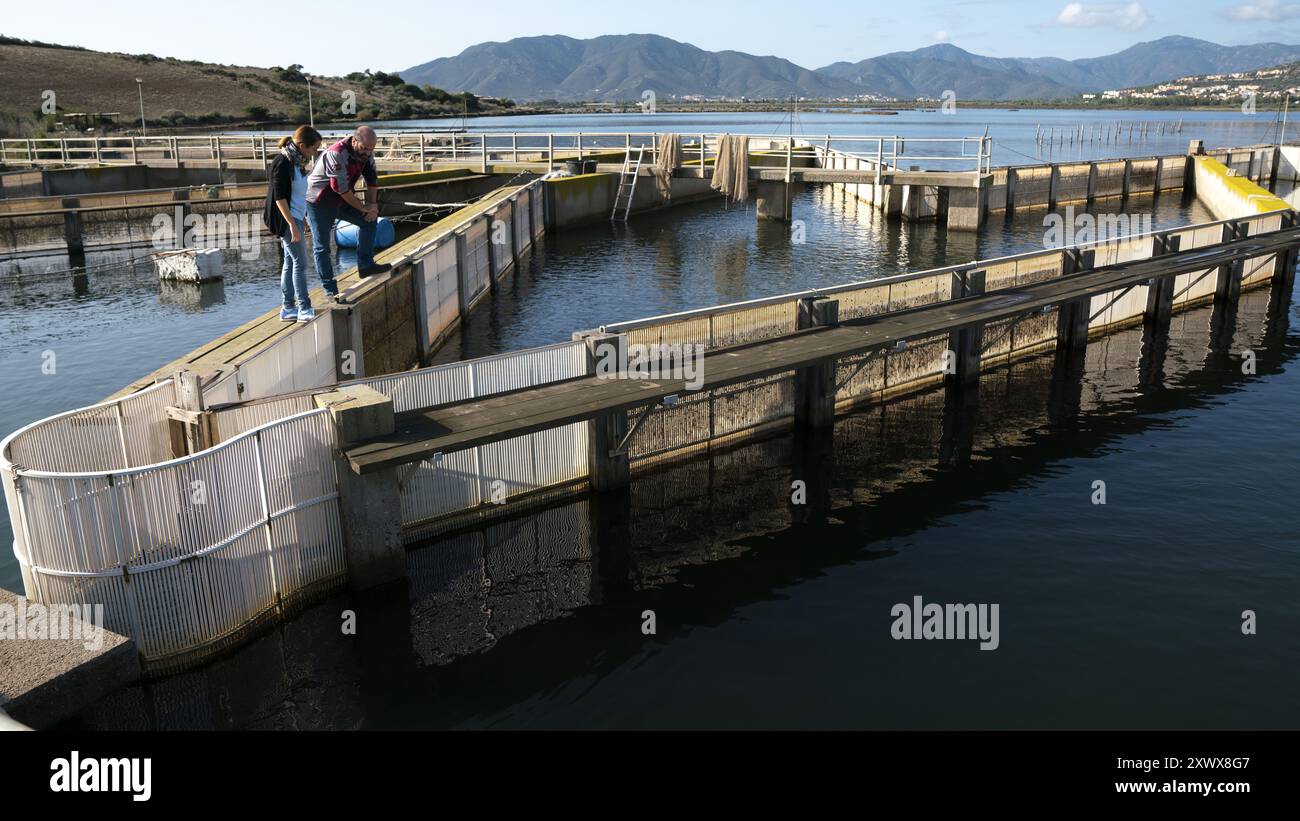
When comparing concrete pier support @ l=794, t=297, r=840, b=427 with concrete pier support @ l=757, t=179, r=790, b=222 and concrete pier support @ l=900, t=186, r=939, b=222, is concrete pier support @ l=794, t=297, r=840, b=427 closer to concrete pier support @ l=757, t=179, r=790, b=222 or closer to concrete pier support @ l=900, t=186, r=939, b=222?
concrete pier support @ l=757, t=179, r=790, b=222

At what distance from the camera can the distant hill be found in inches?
4318

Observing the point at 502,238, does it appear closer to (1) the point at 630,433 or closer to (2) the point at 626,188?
(2) the point at 626,188

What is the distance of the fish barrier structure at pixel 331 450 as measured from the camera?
9.24 metres

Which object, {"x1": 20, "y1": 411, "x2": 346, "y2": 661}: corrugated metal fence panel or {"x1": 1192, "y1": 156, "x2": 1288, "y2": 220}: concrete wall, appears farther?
{"x1": 1192, "y1": 156, "x2": 1288, "y2": 220}: concrete wall

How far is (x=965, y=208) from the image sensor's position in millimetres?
44031

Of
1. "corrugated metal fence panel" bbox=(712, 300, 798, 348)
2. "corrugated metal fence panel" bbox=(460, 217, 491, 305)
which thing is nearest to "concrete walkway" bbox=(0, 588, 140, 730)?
"corrugated metal fence panel" bbox=(712, 300, 798, 348)

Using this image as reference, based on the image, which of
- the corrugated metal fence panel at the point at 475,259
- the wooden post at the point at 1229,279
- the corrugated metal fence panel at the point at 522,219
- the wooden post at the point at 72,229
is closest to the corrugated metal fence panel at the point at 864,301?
the corrugated metal fence panel at the point at 475,259

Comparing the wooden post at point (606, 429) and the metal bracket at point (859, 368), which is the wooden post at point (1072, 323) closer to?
the metal bracket at point (859, 368)

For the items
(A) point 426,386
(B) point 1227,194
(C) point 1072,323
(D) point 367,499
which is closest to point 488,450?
(A) point 426,386

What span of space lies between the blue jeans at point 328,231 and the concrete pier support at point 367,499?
303cm

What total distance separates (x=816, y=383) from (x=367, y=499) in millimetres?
8730

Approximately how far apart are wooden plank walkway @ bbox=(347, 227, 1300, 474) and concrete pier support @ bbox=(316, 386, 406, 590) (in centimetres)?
23

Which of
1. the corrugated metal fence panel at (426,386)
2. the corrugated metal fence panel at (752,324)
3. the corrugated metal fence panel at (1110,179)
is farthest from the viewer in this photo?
the corrugated metal fence panel at (1110,179)
